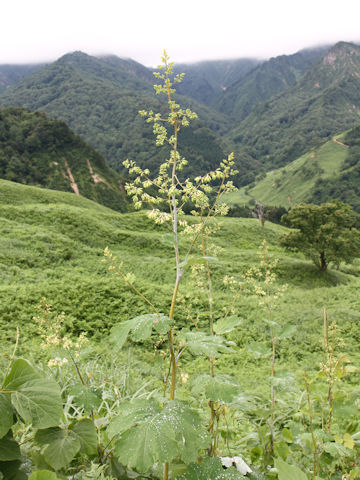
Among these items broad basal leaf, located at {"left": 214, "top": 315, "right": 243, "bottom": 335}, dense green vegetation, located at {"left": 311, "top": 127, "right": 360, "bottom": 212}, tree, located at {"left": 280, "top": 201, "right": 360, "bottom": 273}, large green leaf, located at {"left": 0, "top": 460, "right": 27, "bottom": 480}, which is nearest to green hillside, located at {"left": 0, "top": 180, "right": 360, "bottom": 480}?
large green leaf, located at {"left": 0, "top": 460, "right": 27, "bottom": 480}

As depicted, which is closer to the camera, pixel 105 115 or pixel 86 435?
pixel 86 435

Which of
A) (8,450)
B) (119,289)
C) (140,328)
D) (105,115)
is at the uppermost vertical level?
(105,115)

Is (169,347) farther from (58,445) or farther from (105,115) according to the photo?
(105,115)

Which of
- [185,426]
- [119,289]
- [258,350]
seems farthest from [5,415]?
[119,289]

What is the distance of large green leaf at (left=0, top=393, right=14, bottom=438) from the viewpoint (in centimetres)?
111

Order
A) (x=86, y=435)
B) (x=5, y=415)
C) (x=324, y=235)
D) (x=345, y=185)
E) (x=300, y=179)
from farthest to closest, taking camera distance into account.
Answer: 1. (x=300, y=179)
2. (x=345, y=185)
3. (x=324, y=235)
4. (x=86, y=435)
5. (x=5, y=415)

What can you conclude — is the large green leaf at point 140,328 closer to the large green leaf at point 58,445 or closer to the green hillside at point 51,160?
the large green leaf at point 58,445

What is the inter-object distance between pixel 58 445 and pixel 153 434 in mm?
539

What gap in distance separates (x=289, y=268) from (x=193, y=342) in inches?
698

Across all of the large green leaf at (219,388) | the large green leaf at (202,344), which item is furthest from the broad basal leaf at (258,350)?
the large green leaf at (202,344)

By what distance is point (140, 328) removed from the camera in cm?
126

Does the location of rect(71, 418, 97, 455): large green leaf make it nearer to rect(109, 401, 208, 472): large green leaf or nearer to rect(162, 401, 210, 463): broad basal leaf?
rect(109, 401, 208, 472): large green leaf

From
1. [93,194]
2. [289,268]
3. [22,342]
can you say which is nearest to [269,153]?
[93,194]

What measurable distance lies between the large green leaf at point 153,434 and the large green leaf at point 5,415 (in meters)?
0.37
